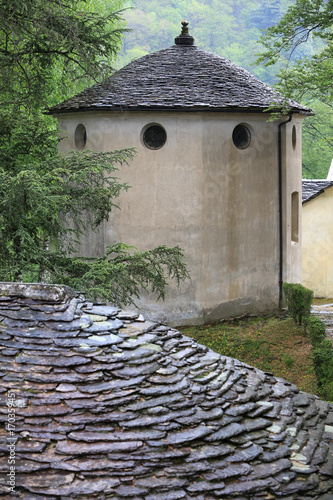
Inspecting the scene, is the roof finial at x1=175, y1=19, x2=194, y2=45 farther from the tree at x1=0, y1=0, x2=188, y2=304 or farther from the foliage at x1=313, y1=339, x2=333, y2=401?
the foliage at x1=313, y1=339, x2=333, y2=401

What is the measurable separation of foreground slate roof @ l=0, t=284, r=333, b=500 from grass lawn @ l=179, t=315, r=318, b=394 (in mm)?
6235

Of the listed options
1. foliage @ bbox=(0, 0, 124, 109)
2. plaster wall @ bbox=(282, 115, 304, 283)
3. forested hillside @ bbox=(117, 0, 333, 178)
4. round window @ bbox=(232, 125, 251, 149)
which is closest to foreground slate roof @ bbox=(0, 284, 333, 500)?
foliage @ bbox=(0, 0, 124, 109)

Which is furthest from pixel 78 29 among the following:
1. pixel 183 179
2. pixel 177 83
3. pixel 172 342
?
pixel 172 342

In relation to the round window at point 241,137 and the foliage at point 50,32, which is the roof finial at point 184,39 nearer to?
the foliage at point 50,32

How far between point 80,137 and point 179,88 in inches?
109

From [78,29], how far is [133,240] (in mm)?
4858

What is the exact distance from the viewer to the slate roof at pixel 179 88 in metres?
14.3

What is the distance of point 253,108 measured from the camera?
14773 millimetres

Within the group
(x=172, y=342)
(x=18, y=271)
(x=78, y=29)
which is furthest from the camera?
(x=78, y=29)

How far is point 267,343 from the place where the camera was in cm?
1387

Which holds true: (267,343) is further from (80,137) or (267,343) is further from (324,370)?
(80,137)

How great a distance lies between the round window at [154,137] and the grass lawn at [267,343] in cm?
442

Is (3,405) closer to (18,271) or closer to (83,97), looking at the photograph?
(18,271)

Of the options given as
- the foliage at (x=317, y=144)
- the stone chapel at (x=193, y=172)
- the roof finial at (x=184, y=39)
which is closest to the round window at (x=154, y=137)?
the stone chapel at (x=193, y=172)
